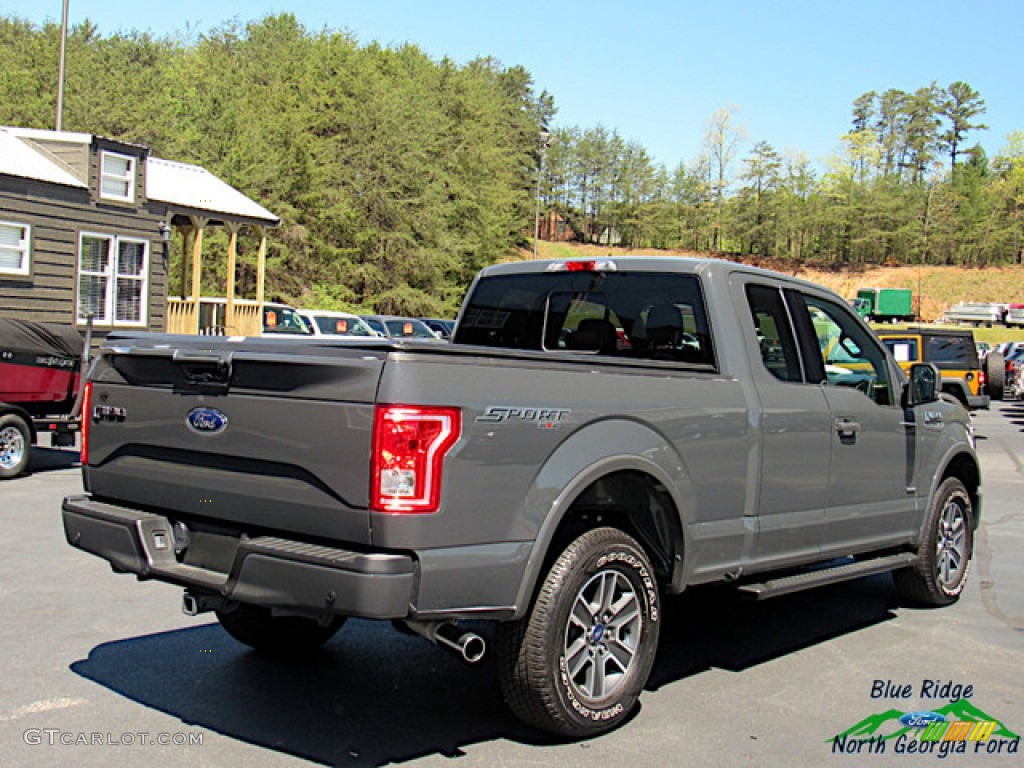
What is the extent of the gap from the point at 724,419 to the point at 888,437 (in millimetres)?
1747

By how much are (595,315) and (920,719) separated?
2.59 m

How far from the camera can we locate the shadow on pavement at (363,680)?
4340 millimetres

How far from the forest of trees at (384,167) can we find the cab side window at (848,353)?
35.1 metres

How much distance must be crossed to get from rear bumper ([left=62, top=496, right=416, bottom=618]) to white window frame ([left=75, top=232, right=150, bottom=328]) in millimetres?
16424

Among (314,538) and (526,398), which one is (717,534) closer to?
(526,398)

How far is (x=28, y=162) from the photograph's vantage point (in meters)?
18.8

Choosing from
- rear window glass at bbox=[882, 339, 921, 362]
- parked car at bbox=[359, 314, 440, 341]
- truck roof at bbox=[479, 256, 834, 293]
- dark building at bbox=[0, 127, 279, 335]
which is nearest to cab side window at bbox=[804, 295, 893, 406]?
truck roof at bbox=[479, 256, 834, 293]

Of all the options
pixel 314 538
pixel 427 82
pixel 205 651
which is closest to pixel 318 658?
pixel 205 651

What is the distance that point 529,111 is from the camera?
11019 cm

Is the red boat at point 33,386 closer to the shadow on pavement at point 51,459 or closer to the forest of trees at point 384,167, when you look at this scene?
the shadow on pavement at point 51,459

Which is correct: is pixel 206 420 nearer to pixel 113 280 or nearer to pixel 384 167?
pixel 113 280

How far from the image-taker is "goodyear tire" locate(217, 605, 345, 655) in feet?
17.4

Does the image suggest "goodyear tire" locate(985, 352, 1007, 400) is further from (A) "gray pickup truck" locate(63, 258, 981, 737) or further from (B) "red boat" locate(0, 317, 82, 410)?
Answer: (A) "gray pickup truck" locate(63, 258, 981, 737)

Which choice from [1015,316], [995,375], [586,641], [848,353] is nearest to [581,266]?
[848,353]
